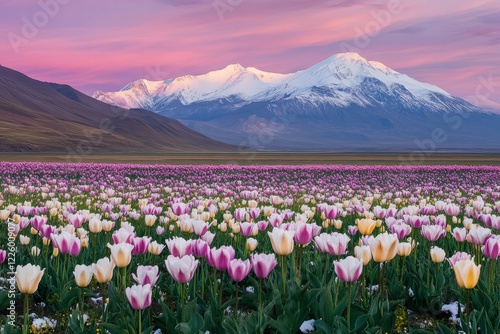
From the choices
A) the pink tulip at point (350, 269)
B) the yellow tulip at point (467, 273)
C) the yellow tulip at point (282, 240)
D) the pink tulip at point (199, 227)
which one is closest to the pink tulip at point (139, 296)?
the yellow tulip at point (282, 240)

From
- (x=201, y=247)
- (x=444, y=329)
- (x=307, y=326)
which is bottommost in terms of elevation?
(x=307, y=326)

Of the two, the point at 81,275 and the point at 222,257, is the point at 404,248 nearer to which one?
the point at 222,257

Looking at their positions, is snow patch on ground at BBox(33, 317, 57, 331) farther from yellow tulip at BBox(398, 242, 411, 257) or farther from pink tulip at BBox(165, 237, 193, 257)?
yellow tulip at BBox(398, 242, 411, 257)

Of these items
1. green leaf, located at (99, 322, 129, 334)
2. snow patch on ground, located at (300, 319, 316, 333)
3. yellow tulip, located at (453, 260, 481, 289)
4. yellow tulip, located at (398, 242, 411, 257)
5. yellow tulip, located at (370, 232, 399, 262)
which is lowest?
snow patch on ground, located at (300, 319, 316, 333)

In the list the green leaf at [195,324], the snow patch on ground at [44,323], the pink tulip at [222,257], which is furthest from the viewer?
the snow patch on ground at [44,323]

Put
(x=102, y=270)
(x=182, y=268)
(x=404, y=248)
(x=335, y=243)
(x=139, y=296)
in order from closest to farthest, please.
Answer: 1. (x=139, y=296)
2. (x=182, y=268)
3. (x=102, y=270)
4. (x=335, y=243)
5. (x=404, y=248)

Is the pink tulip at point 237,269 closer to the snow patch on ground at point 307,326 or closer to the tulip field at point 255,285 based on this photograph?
the tulip field at point 255,285

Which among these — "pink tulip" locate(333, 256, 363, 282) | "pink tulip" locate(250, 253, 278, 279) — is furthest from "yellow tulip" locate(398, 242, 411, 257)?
"pink tulip" locate(250, 253, 278, 279)

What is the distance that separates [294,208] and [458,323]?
8372 mm

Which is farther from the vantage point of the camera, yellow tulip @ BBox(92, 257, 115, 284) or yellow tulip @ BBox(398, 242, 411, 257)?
yellow tulip @ BBox(398, 242, 411, 257)

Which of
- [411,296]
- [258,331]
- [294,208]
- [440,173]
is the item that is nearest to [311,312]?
[258,331]

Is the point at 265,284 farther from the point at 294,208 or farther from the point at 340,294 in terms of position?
the point at 294,208

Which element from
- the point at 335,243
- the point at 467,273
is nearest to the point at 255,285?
the point at 335,243

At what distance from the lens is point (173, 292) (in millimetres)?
5016
